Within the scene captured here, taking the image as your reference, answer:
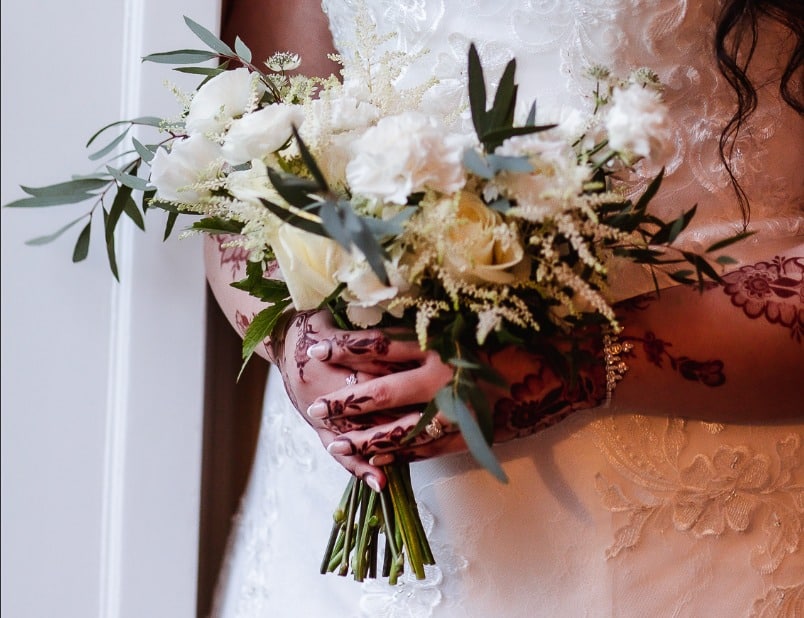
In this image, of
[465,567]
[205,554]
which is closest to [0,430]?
[205,554]

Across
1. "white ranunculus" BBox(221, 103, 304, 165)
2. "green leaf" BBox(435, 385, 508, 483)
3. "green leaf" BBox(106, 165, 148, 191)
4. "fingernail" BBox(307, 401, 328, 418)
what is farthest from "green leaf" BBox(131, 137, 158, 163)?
"green leaf" BBox(435, 385, 508, 483)

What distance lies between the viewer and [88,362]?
3.55ft

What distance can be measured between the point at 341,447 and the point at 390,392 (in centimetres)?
8

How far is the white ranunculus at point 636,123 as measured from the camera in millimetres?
588

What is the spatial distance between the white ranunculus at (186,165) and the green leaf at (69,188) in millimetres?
243

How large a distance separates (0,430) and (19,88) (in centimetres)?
46

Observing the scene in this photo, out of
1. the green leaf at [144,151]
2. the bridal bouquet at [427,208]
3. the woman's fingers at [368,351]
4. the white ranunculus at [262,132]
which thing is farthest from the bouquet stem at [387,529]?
the green leaf at [144,151]

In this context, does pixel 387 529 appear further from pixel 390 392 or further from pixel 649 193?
pixel 649 193

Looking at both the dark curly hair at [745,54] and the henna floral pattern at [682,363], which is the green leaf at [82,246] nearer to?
the henna floral pattern at [682,363]

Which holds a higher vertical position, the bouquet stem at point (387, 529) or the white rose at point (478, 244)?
the white rose at point (478, 244)

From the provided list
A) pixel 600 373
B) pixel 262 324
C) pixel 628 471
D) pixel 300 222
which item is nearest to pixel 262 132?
pixel 300 222

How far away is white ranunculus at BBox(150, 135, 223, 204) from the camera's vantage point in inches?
30.0

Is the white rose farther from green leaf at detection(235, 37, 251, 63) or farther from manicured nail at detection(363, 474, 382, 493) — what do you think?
green leaf at detection(235, 37, 251, 63)

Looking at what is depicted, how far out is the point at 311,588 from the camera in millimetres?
1001
